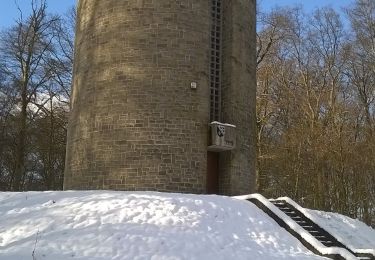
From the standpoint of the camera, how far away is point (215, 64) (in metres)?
18.9

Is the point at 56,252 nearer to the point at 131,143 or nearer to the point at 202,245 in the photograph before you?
the point at 202,245

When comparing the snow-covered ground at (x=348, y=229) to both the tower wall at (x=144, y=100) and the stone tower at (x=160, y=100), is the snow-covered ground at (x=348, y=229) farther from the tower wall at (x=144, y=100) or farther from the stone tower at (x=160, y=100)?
the tower wall at (x=144, y=100)

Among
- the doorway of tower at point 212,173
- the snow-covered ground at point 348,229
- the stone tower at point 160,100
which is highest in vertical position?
the stone tower at point 160,100

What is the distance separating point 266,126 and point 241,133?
40.7ft

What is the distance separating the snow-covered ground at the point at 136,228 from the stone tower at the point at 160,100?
3554 millimetres

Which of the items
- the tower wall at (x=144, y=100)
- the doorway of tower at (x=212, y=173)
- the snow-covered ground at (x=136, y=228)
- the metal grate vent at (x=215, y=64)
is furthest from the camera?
the metal grate vent at (x=215, y=64)

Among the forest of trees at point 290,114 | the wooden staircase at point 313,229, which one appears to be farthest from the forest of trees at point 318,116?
the wooden staircase at point 313,229

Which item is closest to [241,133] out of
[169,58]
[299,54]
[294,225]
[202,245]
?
[169,58]

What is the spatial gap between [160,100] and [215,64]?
2888mm

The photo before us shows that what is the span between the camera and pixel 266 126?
102 feet

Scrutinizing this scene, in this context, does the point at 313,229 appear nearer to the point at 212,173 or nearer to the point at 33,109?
the point at 212,173

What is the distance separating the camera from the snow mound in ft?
33.3

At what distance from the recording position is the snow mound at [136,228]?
10.1 metres

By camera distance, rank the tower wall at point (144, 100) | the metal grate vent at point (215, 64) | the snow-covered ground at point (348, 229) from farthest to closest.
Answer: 1. the metal grate vent at point (215, 64)
2. the tower wall at point (144, 100)
3. the snow-covered ground at point (348, 229)
